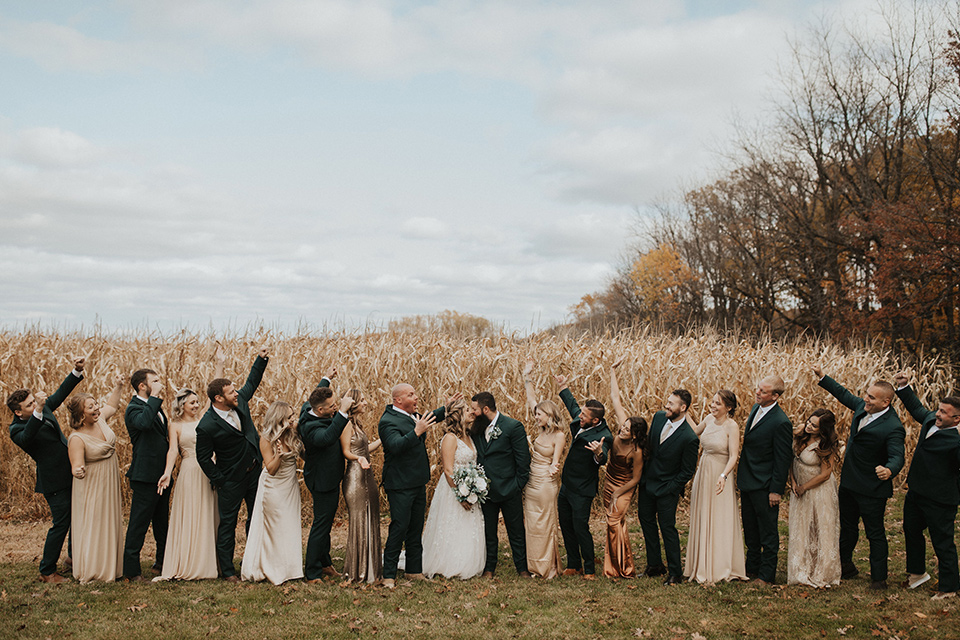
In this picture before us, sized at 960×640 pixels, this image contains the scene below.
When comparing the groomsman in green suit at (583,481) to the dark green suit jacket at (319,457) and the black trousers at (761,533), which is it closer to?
the black trousers at (761,533)

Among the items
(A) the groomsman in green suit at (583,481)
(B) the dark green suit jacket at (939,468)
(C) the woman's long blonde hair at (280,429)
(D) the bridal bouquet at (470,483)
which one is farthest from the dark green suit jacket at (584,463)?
(B) the dark green suit jacket at (939,468)

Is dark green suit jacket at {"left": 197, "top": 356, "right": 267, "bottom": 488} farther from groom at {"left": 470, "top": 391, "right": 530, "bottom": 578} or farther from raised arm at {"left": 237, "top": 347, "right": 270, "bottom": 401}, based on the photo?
groom at {"left": 470, "top": 391, "right": 530, "bottom": 578}

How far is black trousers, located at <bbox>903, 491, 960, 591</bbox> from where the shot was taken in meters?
6.86

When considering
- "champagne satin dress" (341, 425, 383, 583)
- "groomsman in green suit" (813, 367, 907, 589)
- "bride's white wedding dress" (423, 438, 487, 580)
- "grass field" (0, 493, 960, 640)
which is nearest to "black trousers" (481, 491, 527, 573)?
"bride's white wedding dress" (423, 438, 487, 580)

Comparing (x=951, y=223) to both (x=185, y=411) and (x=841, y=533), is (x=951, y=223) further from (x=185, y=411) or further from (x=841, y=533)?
(x=185, y=411)

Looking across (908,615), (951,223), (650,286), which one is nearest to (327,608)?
(908,615)

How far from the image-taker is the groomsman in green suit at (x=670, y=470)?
7.34m

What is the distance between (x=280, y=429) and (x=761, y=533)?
17.3ft

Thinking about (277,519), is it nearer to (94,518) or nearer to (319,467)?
(319,467)

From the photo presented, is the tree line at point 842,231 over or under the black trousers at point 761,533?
over

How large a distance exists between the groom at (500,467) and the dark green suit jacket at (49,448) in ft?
14.3

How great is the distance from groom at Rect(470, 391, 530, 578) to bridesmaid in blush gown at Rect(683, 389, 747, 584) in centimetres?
191

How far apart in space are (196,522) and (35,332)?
Result: 10.8 metres

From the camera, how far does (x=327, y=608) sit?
6.55 m
